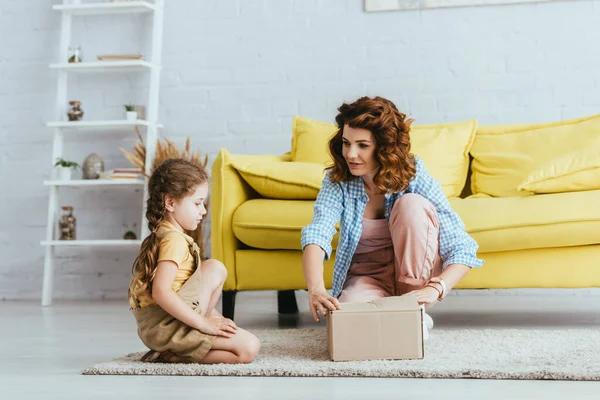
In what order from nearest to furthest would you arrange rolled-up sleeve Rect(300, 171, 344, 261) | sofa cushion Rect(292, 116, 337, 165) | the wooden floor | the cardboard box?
the wooden floor < the cardboard box < rolled-up sleeve Rect(300, 171, 344, 261) < sofa cushion Rect(292, 116, 337, 165)

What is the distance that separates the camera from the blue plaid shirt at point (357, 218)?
2.22 meters

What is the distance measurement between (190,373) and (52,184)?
260 cm

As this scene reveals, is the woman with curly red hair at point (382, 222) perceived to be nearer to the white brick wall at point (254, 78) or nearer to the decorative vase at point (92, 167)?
the white brick wall at point (254, 78)

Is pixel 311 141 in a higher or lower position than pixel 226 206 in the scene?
higher

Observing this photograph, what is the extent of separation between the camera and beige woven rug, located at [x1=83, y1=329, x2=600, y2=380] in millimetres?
1813

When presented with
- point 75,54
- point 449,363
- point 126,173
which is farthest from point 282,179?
point 75,54

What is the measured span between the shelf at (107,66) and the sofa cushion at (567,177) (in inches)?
85.6

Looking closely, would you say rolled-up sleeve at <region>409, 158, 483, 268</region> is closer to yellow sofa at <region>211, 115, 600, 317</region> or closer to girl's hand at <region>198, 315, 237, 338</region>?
yellow sofa at <region>211, 115, 600, 317</region>

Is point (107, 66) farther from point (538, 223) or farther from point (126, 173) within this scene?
point (538, 223)

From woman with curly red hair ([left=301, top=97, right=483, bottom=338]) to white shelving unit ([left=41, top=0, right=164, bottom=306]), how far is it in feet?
6.63

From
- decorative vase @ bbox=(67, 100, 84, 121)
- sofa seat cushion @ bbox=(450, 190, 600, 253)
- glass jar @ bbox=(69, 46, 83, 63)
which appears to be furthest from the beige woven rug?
glass jar @ bbox=(69, 46, 83, 63)

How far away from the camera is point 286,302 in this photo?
363cm

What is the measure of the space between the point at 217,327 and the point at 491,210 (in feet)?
3.83

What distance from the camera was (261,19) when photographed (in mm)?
4352
